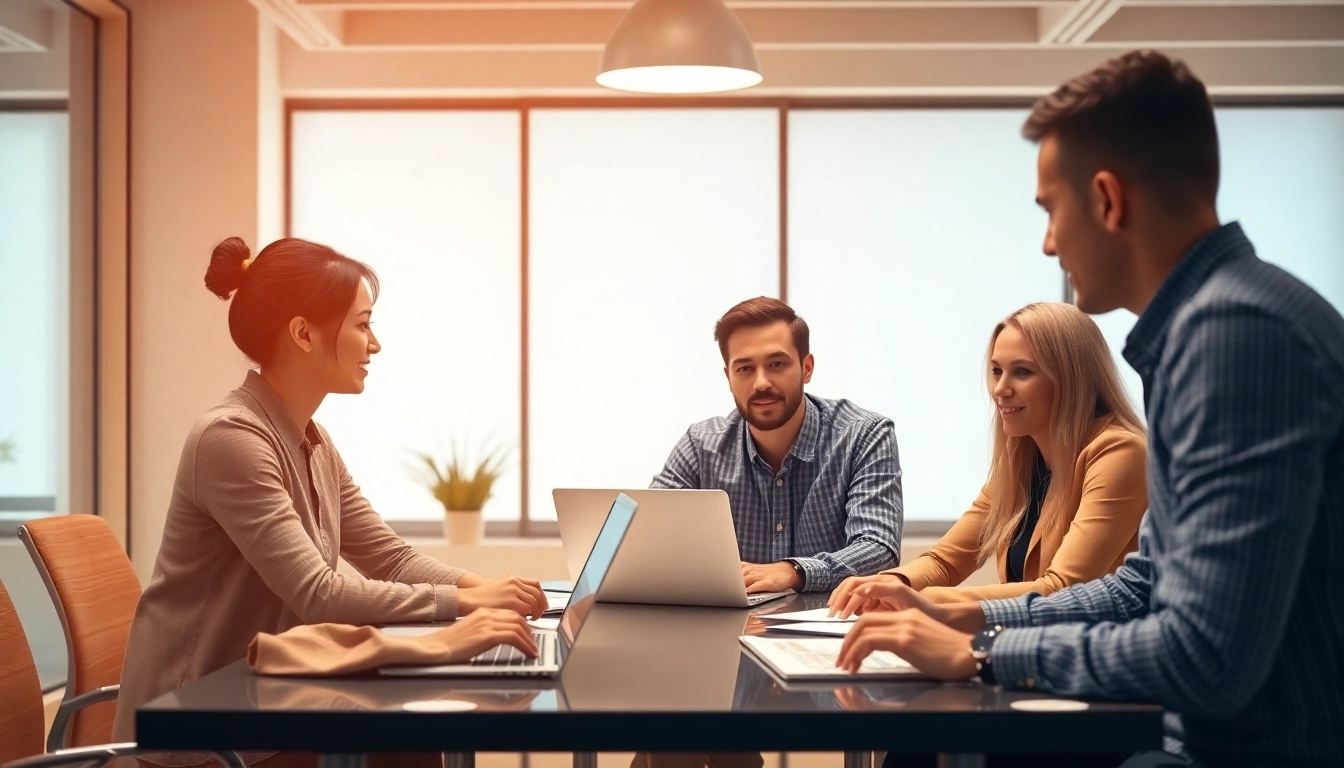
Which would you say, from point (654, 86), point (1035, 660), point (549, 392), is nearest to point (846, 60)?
point (549, 392)

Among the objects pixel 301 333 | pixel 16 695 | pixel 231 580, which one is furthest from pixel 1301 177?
pixel 16 695

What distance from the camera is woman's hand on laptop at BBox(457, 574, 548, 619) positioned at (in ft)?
6.56

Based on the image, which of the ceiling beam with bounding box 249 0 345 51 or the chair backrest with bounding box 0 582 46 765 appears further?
the ceiling beam with bounding box 249 0 345 51

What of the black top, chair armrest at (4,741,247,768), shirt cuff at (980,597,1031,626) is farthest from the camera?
the black top

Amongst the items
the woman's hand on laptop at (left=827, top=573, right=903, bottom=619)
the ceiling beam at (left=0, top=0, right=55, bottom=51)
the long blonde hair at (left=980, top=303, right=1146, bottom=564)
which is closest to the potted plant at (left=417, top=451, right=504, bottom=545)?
the ceiling beam at (left=0, top=0, right=55, bottom=51)

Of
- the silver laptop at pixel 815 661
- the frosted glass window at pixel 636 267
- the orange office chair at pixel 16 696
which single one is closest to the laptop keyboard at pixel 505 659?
the silver laptop at pixel 815 661

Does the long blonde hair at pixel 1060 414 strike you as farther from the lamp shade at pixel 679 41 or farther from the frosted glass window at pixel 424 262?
the frosted glass window at pixel 424 262

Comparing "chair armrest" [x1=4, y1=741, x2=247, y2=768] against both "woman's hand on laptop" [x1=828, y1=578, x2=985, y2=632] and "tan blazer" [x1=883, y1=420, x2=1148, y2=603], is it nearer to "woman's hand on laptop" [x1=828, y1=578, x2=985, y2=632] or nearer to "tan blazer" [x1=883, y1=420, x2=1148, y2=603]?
"woman's hand on laptop" [x1=828, y1=578, x2=985, y2=632]

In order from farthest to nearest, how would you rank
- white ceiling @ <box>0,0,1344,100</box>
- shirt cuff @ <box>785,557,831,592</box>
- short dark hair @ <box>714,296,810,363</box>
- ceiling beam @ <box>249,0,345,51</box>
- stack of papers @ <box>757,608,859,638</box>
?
white ceiling @ <box>0,0,1344,100</box> < ceiling beam @ <box>249,0,345,51</box> < short dark hair @ <box>714,296,810,363</box> < shirt cuff @ <box>785,557,831,592</box> < stack of papers @ <box>757,608,859,638</box>

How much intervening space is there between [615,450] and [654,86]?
276 centimetres

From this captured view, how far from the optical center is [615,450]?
566cm

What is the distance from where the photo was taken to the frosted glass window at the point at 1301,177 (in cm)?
568

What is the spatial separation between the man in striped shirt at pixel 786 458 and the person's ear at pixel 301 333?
1159 mm

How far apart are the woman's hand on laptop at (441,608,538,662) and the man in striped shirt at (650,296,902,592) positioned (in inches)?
54.4
